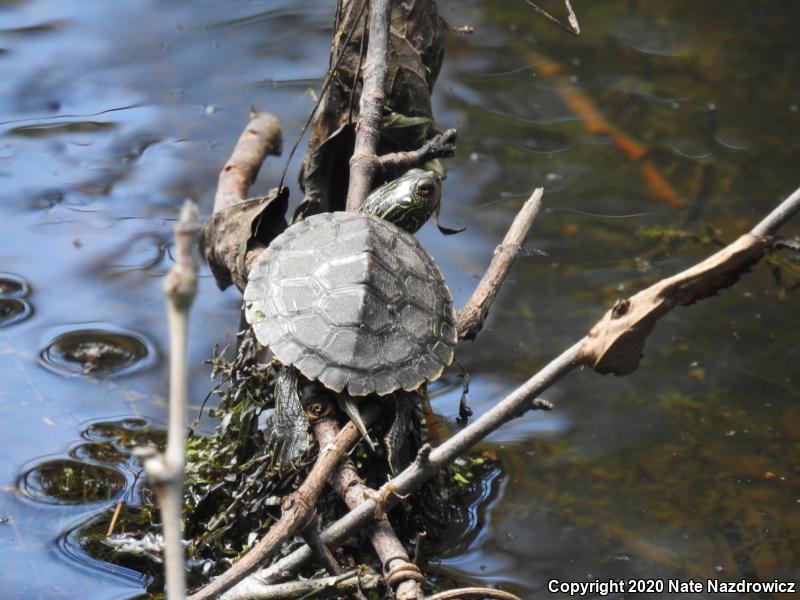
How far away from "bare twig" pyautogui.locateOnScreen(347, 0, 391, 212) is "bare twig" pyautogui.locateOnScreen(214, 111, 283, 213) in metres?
0.63

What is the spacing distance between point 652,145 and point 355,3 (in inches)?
106

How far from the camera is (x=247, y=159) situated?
437 centimetres

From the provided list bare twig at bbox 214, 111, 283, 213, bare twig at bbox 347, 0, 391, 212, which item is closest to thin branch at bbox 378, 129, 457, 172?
bare twig at bbox 347, 0, 391, 212

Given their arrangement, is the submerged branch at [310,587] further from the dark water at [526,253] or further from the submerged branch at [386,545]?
the dark water at [526,253]

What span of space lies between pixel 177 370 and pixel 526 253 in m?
4.39

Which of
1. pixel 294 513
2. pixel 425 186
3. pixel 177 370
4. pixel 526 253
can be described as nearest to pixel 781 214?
pixel 177 370

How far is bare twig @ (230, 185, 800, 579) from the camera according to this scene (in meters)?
1.70

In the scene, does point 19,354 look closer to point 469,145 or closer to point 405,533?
point 405,533

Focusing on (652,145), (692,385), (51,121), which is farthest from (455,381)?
(51,121)

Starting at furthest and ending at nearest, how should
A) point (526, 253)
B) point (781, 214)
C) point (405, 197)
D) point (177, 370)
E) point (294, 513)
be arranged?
point (526, 253) < point (405, 197) < point (294, 513) < point (781, 214) < point (177, 370)

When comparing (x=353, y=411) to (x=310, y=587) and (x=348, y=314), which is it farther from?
(x=310, y=587)

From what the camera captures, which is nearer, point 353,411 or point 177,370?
point 177,370

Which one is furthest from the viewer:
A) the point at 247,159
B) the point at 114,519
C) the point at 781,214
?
the point at 247,159

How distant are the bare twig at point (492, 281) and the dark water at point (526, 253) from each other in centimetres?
81
